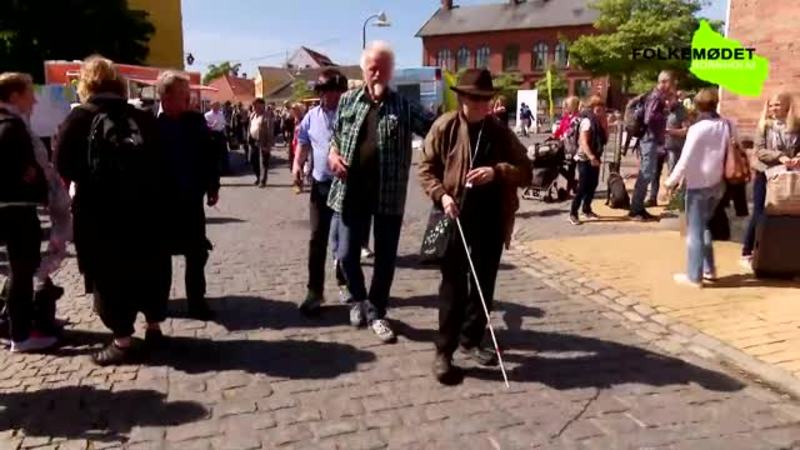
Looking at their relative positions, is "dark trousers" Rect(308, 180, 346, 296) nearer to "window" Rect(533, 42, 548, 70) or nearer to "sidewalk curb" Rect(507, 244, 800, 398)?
"sidewalk curb" Rect(507, 244, 800, 398)

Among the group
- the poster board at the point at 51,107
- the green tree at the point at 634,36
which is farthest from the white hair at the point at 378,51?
the green tree at the point at 634,36

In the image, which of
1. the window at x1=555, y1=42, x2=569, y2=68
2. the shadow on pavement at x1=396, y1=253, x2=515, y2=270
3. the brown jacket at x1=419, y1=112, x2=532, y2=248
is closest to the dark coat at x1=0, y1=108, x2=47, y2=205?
the brown jacket at x1=419, y1=112, x2=532, y2=248

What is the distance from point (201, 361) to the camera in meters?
4.49

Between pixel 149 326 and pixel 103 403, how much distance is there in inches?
35.6

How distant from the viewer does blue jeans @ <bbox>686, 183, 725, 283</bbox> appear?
6172mm

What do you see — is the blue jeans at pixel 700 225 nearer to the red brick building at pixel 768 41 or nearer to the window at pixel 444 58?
the red brick building at pixel 768 41

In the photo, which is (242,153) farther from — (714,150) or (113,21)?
(714,150)

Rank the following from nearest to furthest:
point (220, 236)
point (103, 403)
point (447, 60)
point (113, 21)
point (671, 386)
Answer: point (103, 403)
point (671, 386)
point (220, 236)
point (113, 21)
point (447, 60)

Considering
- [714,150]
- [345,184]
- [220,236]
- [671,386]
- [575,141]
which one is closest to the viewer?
[671,386]

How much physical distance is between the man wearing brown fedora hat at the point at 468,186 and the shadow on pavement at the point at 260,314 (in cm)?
133

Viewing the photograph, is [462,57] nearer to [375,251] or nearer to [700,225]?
[700,225]

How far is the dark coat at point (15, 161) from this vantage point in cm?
421

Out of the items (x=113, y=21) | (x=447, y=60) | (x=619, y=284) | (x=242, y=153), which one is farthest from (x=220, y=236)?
(x=447, y=60)

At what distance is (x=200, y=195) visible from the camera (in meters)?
5.27
